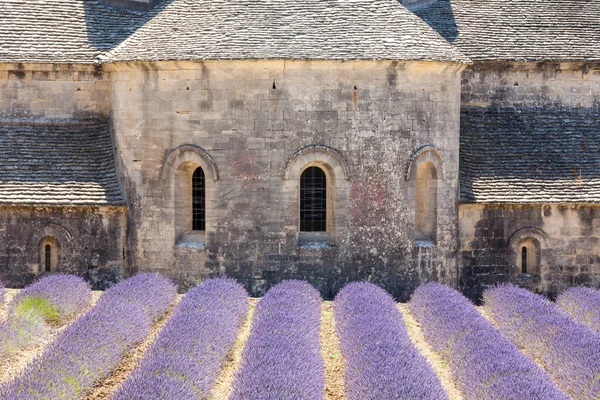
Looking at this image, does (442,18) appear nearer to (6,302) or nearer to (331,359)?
(331,359)

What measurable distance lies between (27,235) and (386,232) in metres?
7.44

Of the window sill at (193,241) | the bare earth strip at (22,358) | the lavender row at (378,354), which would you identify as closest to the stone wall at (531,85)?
the lavender row at (378,354)

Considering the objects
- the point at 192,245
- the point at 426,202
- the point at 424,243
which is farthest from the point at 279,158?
the point at 424,243

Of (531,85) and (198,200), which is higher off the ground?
(531,85)

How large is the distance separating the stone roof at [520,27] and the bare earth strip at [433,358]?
7514 mm

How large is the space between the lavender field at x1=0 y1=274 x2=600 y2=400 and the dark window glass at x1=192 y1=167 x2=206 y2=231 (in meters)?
2.01

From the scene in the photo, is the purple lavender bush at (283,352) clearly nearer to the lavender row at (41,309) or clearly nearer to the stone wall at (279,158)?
the stone wall at (279,158)

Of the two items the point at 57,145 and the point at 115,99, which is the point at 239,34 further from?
the point at 57,145

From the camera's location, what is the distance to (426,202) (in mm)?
17312

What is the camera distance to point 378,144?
54.2 ft

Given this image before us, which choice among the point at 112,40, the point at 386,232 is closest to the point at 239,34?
the point at 112,40

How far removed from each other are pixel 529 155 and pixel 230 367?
9.84 m

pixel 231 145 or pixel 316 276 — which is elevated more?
pixel 231 145

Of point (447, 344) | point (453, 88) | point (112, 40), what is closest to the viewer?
point (447, 344)
